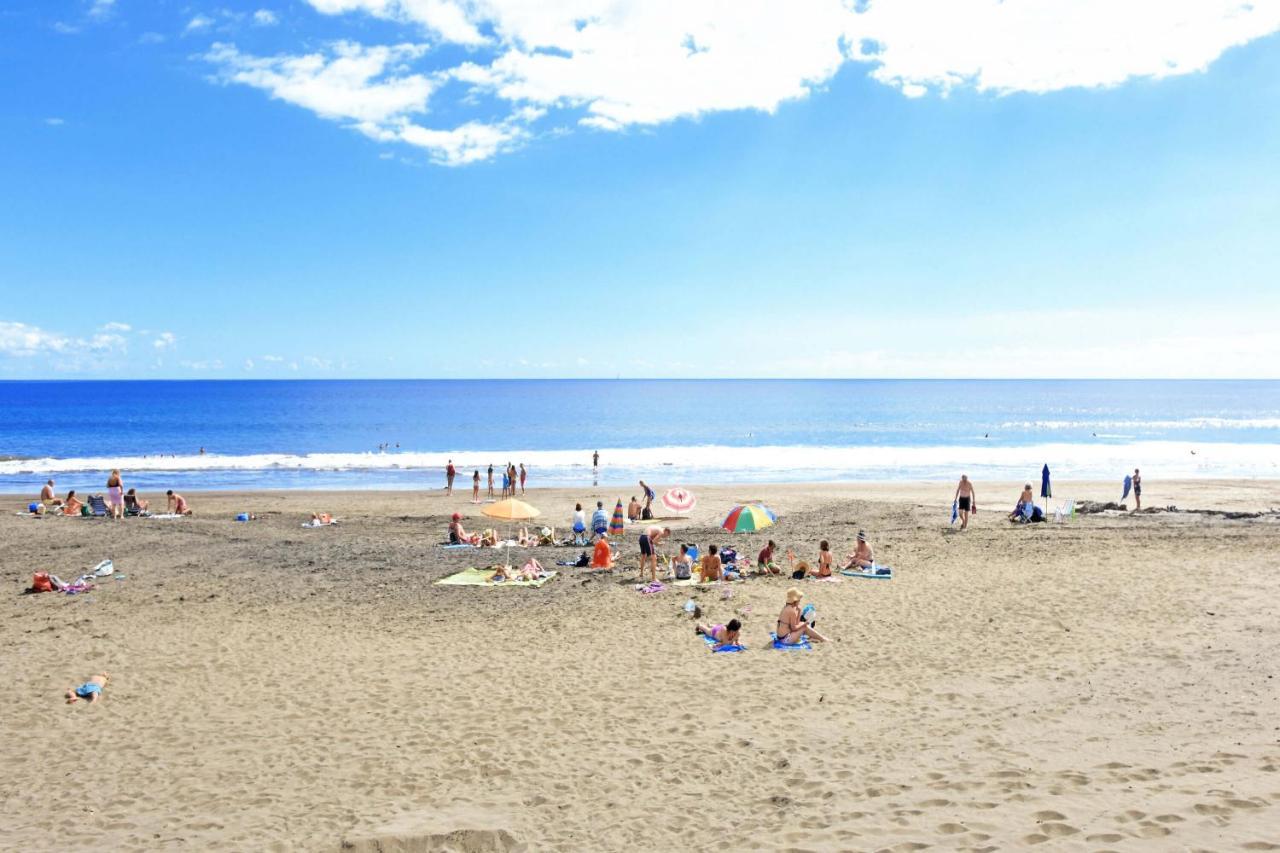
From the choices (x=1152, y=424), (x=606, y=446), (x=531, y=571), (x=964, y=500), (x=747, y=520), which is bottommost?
(x=531, y=571)

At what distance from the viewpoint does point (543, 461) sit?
5041 centimetres

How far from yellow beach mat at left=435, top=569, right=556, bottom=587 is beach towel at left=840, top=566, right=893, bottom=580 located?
5.89m

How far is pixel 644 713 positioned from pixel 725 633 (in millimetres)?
2660

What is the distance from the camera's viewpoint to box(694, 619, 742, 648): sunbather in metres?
11.1

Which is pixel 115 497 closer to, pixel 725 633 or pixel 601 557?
pixel 601 557

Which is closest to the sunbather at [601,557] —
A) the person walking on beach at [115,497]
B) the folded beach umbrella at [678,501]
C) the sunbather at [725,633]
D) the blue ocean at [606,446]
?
the sunbather at [725,633]

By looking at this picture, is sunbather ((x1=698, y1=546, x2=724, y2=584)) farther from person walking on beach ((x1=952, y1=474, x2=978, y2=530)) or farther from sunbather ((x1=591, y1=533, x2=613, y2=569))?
person walking on beach ((x1=952, y1=474, x2=978, y2=530))

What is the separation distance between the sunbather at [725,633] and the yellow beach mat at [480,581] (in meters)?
4.63

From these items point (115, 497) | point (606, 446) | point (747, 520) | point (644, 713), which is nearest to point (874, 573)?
point (747, 520)

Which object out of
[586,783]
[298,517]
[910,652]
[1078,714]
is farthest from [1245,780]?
[298,517]

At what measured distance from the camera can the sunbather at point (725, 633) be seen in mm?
11078

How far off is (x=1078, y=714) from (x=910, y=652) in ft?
8.31

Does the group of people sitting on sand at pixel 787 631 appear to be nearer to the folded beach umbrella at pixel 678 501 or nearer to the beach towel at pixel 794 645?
the beach towel at pixel 794 645

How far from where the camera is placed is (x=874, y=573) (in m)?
15.7
